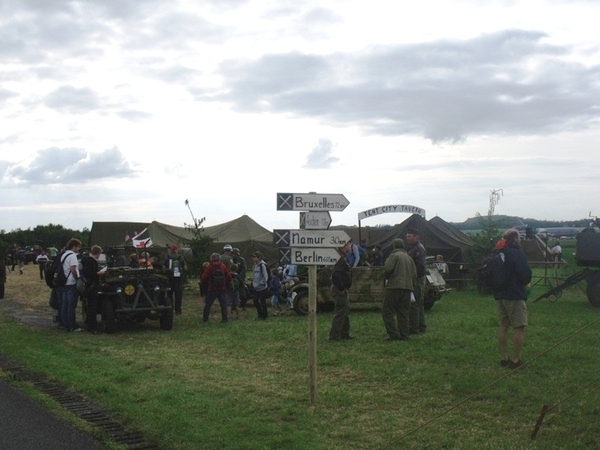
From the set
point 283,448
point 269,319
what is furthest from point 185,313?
point 283,448

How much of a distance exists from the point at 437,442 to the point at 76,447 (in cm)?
329

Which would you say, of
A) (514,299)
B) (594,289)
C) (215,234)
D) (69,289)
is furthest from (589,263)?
(215,234)

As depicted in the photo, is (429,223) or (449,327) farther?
(429,223)

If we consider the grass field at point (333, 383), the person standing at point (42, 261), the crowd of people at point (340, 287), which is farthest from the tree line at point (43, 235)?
the grass field at point (333, 383)

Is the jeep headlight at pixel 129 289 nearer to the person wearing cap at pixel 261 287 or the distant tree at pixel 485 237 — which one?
the person wearing cap at pixel 261 287

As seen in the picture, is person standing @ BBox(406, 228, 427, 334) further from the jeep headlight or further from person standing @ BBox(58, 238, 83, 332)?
person standing @ BBox(58, 238, 83, 332)

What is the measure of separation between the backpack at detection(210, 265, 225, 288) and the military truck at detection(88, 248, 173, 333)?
1.05m

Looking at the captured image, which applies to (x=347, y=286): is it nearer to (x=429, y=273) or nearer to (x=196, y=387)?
(x=196, y=387)

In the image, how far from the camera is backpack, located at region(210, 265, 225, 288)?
17172 millimetres

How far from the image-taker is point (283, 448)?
7004 mm

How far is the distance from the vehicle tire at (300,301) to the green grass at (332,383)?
2.57m

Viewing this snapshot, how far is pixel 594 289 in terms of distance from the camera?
802 inches

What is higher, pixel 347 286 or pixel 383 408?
pixel 347 286

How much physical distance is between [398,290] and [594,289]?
913 centimetres
